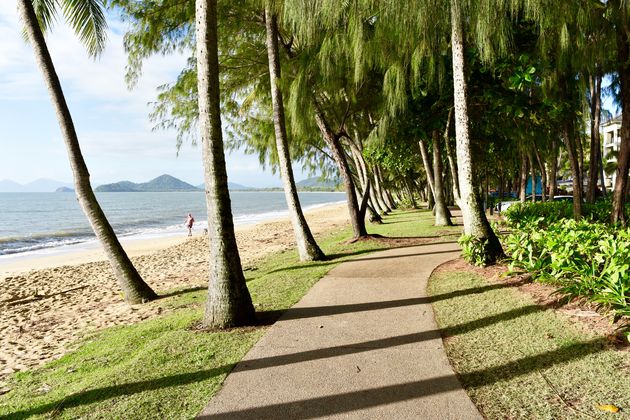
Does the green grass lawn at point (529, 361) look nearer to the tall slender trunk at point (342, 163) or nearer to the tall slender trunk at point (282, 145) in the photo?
the tall slender trunk at point (282, 145)

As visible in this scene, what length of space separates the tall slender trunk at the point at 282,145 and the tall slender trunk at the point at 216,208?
4.33 m

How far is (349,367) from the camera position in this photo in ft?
12.8

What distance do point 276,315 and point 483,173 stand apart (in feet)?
75.0

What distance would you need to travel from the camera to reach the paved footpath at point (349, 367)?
319 cm

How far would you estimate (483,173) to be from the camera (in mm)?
25625

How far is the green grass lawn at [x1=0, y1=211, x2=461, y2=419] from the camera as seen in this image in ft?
11.4

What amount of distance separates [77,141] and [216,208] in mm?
4528

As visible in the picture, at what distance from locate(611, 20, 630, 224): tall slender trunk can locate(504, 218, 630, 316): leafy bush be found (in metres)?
2.58

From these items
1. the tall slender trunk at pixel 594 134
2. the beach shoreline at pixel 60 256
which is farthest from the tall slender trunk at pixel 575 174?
the beach shoreline at pixel 60 256

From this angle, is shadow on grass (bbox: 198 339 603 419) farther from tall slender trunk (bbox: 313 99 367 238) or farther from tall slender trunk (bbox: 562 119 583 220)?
tall slender trunk (bbox: 313 99 367 238)

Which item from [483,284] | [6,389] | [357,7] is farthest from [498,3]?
[6,389]

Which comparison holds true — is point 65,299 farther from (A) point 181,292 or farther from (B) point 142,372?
(B) point 142,372

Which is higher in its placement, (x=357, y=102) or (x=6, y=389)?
(x=357, y=102)

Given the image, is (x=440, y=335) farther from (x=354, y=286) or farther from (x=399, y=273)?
(x=399, y=273)
